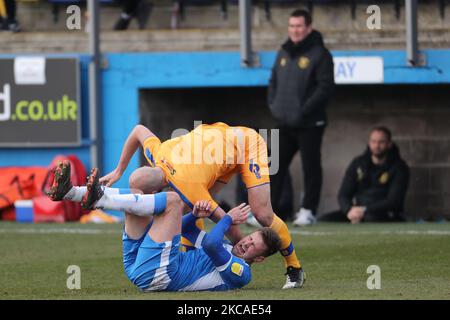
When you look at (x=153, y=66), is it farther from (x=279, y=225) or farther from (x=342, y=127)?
(x=279, y=225)

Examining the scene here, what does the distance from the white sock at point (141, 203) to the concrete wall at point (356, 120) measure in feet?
21.1

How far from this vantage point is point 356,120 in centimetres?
1491

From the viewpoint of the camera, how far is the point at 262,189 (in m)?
8.95

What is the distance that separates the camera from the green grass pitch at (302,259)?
26.5 ft

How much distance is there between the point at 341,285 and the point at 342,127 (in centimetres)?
650

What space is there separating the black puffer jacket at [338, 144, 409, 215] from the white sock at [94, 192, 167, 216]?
5.72 m

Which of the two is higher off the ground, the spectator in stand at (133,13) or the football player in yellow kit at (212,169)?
the spectator in stand at (133,13)

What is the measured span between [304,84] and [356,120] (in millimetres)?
2127
